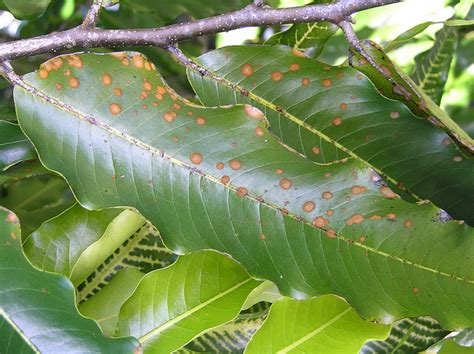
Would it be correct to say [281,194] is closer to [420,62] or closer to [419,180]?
[419,180]

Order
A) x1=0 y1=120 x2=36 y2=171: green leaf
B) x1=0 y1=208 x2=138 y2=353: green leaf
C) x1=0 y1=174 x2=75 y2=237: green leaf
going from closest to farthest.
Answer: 1. x1=0 y1=208 x2=138 y2=353: green leaf
2. x1=0 y1=120 x2=36 y2=171: green leaf
3. x1=0 y1=174 x2=75 y2=237: green leaf

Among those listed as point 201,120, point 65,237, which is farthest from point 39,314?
point 201,120

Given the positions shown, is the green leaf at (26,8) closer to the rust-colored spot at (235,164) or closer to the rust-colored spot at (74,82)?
the rust-colored spot at (74,82)

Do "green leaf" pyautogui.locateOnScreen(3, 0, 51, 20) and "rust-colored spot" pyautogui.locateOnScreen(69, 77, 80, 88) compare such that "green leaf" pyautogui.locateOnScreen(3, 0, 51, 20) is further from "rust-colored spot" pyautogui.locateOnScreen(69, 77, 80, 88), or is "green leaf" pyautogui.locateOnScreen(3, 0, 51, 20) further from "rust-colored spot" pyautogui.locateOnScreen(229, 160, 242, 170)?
"rust-colored spot" pyautogui.locateOnScreen(229, 160, 242, 170)

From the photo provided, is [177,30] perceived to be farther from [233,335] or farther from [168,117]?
[233,335]

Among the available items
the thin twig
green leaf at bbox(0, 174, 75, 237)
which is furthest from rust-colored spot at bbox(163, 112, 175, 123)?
green leaf at bbox(0, 174, 75, 237)
